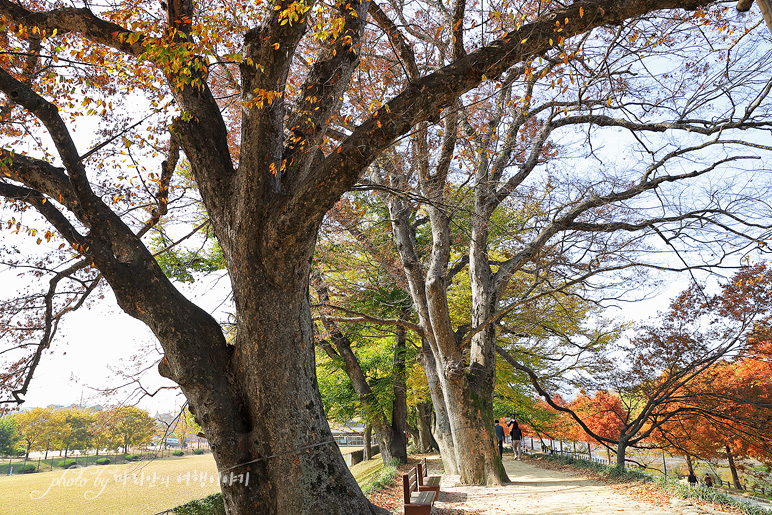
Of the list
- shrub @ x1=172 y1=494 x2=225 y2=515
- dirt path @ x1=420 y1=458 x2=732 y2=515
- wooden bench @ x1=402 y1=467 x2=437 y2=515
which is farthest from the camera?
shrub @ x1=172 y1=494 x2=225 y2=515

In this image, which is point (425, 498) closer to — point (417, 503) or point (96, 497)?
point (417, 503)

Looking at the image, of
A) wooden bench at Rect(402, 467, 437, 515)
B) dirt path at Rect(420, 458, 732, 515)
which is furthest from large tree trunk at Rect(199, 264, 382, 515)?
dirt path at Rect(420, 458, 732, 515)

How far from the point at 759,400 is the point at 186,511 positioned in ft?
41.6

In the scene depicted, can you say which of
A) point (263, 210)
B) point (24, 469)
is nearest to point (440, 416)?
point (263, 210)

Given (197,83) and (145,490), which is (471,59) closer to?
(197,83)

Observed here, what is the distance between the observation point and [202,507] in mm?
8273

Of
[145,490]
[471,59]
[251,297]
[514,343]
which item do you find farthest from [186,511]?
[145,490]

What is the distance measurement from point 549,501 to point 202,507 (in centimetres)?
634

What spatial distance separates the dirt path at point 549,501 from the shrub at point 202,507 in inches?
167

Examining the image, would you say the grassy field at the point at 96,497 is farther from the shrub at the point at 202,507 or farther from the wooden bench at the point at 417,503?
the wooden bench at the point at 417,503

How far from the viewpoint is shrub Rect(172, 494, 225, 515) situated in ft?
26.2

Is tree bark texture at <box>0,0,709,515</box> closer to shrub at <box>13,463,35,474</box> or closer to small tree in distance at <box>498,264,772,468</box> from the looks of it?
small tree in distance at <box>498,264,772,468</box>

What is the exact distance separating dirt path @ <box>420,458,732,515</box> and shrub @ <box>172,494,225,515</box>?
13.9 ft

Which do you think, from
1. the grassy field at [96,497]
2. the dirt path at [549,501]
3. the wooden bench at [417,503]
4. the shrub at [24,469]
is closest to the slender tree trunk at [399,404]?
the dirt path at [549,501]
